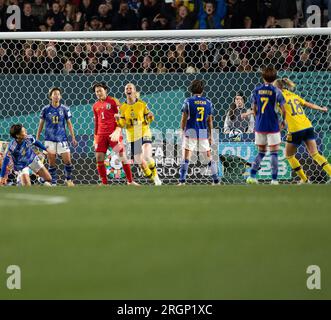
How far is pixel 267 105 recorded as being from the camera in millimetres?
12125

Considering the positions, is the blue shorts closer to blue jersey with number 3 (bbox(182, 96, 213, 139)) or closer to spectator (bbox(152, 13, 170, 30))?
blue jersey with number 3 (bbox(182, 96, 213, 139))

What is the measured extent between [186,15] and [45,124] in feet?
12.6

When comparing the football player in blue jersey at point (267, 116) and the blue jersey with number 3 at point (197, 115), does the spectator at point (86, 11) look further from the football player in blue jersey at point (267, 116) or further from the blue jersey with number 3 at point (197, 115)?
the football player in blue jersey at point (267, 116)

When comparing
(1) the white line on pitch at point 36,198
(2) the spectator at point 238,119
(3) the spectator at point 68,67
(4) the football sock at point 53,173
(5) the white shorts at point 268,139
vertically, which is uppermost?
(3) the spectator at point 68,67

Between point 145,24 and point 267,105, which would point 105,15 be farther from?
point 267,105

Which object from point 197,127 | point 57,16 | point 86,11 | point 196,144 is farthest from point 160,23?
point 196,144

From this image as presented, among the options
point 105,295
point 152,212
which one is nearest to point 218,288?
point 105,295

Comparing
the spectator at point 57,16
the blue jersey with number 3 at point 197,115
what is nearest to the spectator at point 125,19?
the spectator at point 57,16

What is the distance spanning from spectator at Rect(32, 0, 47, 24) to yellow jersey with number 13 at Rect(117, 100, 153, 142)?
435 centimetres

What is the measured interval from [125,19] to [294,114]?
5.15 meters

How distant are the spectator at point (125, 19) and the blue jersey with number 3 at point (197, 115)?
12.7 feet

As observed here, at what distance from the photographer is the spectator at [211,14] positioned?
16231 millimetres

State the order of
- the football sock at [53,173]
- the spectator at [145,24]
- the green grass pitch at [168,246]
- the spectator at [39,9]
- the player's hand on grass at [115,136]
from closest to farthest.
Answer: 1. the green grass pitch at [168,246]
2. the player's hand on grass at [115,136]
3. the football sock at [53,173]
4. the spectator at [145,24]
5. the spectator at [39,9]

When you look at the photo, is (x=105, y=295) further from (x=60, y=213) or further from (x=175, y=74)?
(x=175, y=74)
